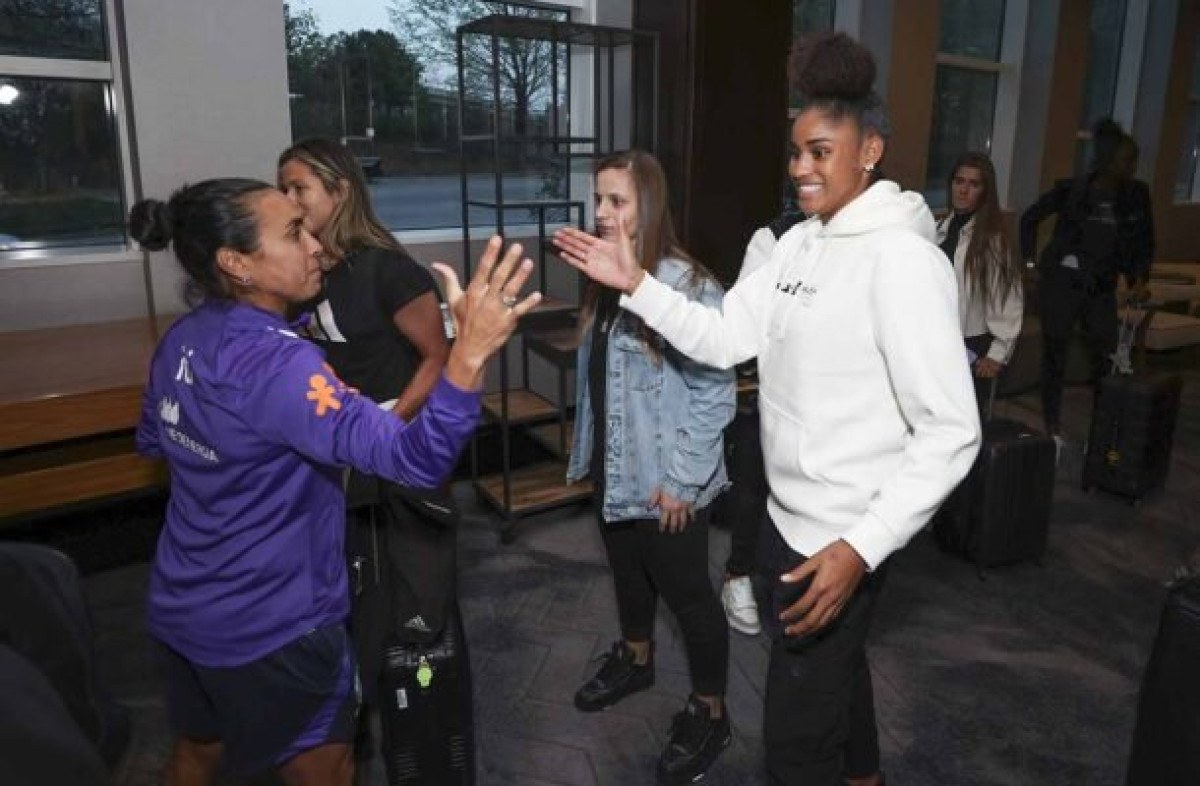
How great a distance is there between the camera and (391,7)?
392cm

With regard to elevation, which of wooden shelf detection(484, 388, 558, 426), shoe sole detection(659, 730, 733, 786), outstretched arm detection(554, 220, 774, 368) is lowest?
shoe sole detection(659, 730, 733, 786)

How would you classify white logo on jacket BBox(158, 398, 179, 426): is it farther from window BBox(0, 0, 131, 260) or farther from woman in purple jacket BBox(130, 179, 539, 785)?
window BBox(0, 0, 131, 260)

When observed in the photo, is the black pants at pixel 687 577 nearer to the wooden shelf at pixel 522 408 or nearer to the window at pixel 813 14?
the wooden shelf at pixel 522 408

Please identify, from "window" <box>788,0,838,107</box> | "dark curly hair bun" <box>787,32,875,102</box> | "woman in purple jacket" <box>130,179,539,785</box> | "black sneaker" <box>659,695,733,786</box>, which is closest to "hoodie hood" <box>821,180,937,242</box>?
"dark curly hair bun" <box>787,32,875,102</box>

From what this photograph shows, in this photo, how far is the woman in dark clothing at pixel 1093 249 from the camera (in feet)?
14.0

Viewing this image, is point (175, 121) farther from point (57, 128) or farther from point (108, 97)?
point (57, 128)

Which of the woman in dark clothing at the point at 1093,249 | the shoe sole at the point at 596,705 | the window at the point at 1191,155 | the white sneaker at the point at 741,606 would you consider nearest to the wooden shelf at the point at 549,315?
the white sneaker at the point at 741,606

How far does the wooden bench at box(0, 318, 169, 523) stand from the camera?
258cm

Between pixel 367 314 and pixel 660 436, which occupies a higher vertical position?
pixel 367 314

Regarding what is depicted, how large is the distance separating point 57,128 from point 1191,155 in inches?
376

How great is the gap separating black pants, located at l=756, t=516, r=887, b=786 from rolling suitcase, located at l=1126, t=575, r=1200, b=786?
1.44 ft

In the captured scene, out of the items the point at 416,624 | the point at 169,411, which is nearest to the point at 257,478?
the point at 169,411

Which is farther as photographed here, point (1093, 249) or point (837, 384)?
point (1093, 249)

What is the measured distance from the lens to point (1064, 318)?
4.48 m
